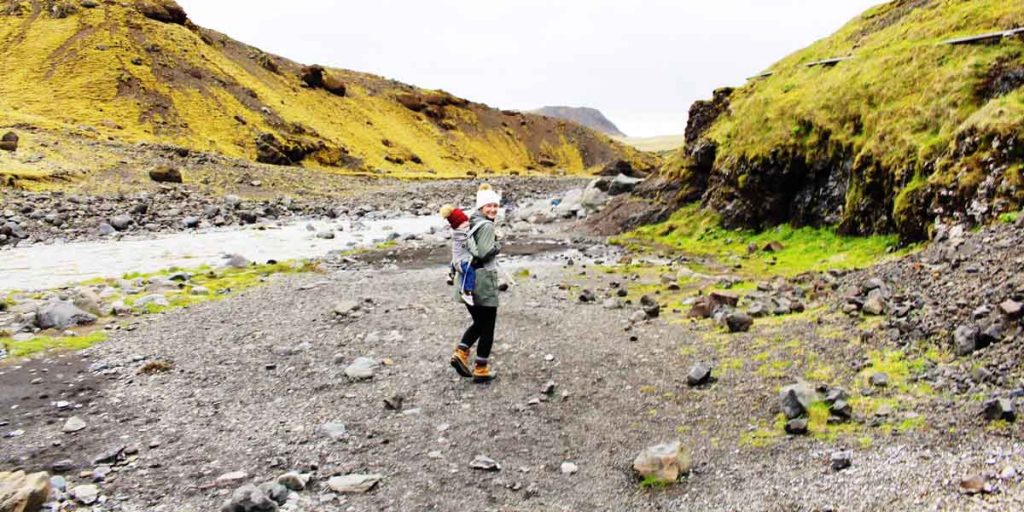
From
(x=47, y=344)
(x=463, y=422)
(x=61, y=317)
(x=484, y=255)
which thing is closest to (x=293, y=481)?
(x=463, y=422)

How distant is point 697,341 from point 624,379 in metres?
2.25

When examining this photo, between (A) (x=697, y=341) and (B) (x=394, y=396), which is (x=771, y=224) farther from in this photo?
(B) (x=394, y=396)

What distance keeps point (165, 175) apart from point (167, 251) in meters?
22.5

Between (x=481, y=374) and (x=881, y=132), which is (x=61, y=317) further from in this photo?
(x=881, y=132)

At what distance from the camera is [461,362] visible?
1088 cm

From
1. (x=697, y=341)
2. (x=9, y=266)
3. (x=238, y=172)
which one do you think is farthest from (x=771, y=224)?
(x=238, y=172)

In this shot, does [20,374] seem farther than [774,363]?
Yes

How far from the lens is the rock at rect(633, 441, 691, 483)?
715 cm

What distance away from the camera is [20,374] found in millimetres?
11672

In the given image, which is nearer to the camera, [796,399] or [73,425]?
[796,399]

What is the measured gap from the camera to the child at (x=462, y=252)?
10.6m

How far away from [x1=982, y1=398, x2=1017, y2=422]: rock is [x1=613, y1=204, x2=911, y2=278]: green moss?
36.9 ft

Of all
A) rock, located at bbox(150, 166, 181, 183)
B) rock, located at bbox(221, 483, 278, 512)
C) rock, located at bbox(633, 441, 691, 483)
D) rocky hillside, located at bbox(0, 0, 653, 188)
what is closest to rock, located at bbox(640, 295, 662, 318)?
rock, located at bbox(633, 441, 691, 483)

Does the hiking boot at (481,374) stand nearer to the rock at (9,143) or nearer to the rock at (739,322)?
the rock at (739,322)
